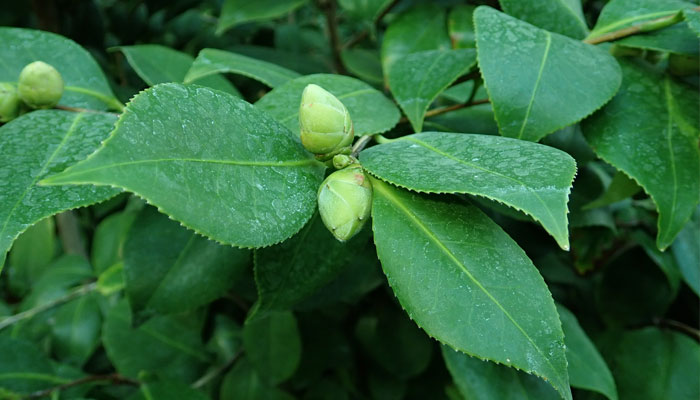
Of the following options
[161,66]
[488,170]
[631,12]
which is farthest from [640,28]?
[161,66]

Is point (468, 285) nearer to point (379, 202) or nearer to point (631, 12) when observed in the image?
point (379, 202)

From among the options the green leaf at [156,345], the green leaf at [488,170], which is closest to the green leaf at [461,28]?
the green leaf at [488,170]

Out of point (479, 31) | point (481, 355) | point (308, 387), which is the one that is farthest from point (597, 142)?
point (308, 387)

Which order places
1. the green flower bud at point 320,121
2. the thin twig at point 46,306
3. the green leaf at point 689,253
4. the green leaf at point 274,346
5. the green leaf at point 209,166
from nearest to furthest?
the green leaf at point 209,166, the green flower bud at point 320,121, the green leaf at point 689,253, the green leaf at point 274,346, the thin twig at point 46,306

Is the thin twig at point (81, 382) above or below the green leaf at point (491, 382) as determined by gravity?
below

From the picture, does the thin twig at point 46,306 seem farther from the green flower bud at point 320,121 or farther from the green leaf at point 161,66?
the green flower bud at point 320,121

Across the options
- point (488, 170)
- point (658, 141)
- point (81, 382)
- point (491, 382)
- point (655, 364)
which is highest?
point (488, 170)

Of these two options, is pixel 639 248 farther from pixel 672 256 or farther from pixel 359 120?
pixel 359 120
